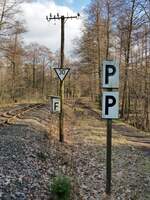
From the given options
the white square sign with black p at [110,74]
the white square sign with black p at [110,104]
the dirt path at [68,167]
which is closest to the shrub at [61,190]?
the dirt path at [68,167]

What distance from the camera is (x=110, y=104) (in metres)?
10.5

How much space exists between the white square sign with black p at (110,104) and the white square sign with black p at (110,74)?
0.71 feet

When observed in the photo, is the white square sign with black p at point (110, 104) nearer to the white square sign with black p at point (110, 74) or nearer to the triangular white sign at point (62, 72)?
the white square sign with black p at point (110, 74)

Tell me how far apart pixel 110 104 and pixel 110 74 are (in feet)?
2.34

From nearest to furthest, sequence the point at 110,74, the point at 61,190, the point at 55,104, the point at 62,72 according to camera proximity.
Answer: the point at 61,190 → the point at 110,74 → the point at 62,72 → the point at 55,104

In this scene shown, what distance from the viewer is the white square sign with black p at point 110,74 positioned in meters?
10.4

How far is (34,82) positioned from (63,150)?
75.1 meters

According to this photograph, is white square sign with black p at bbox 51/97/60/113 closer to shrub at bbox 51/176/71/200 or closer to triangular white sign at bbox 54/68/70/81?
triangular white sign at bbox 54/68/70/81

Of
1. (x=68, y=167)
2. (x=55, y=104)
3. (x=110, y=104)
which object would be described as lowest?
(x=68, y=167)

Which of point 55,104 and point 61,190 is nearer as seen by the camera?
point 61,190

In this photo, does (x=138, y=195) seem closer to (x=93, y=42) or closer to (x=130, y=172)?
(x=130, y=172)

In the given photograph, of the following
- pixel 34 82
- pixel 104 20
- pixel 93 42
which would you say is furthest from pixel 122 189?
pixel 34 82

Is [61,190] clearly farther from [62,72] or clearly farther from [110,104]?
[62,72]

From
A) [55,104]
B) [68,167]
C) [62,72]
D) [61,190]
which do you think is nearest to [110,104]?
[61,190]
